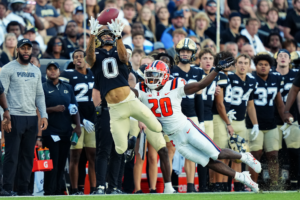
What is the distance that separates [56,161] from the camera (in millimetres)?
8273

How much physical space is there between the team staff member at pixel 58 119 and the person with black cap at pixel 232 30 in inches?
213

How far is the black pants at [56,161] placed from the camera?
26.9ft

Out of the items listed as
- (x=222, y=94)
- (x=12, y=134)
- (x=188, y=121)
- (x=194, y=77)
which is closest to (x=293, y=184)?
(x=222, y=94)

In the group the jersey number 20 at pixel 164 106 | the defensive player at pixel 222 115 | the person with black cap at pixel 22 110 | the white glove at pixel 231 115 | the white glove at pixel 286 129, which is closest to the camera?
the jersey number 20 at pixel 164 106

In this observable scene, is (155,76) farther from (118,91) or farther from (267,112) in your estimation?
(267,112)

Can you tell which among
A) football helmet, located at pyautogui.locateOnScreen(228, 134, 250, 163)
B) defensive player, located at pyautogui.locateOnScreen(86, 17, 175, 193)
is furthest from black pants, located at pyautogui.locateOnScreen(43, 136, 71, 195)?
football helmet, located at pyautogui.locateOnScreen(228, 134, 250, 163)

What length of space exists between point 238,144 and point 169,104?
212 cm

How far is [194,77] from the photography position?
8.69m

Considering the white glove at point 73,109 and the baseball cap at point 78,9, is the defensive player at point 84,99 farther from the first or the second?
the baseball cap at point 78,9

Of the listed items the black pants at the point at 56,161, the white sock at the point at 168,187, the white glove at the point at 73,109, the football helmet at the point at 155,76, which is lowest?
the white sock at the point at 168,187

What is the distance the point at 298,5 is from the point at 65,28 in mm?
5928

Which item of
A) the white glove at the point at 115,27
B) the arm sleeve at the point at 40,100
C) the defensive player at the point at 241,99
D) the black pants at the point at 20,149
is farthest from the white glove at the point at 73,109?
the defensive player at the point at 241,99

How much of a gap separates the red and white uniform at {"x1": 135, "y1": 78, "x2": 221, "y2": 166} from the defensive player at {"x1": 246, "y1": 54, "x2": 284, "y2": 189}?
2.62 metres

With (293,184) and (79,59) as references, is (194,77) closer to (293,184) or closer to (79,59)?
(79,59)
